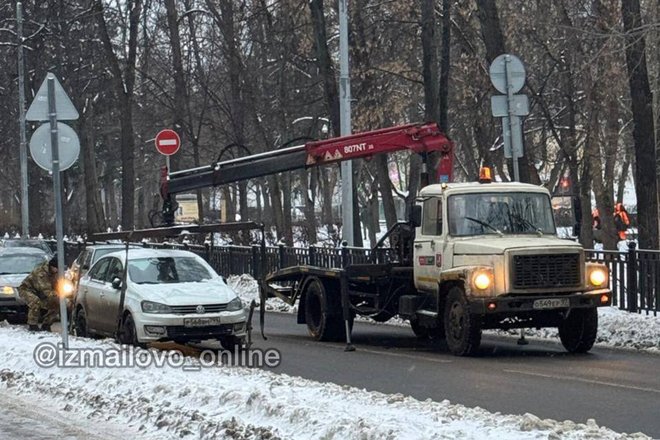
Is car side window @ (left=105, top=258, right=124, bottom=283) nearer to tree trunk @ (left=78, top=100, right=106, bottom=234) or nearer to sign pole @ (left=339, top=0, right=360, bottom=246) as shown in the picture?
sign pole @ (left=339, top=0, right=360, bottom=246)

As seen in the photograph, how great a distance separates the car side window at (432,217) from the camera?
632 inches

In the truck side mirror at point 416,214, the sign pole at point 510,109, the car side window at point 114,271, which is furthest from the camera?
the sign pole at point 510,109

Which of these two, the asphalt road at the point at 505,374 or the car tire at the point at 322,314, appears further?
the car tire at the point at 322,314

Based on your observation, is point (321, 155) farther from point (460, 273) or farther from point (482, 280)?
point (482, 280)

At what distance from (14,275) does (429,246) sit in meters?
10.0

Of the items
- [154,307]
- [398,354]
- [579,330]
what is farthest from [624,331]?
[154,307]

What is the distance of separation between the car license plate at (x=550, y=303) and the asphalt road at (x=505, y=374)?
714 mm

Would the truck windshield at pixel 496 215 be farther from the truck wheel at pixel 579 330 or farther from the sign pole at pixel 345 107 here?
the sign pole at pixel 345 107

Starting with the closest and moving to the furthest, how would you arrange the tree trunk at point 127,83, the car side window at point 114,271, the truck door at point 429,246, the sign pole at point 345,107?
1. the truck door at point 429,246
2. the car side window at point 114,271
3. the sign pole at point 345,107
4. the tree trunk at point 127,83

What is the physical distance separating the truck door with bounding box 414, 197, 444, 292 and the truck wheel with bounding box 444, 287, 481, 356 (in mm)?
530

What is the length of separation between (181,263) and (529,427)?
963cm

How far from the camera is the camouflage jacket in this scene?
1852 cm

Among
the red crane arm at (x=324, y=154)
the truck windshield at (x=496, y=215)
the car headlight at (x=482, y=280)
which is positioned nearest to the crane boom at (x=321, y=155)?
the red crane arm at (x=324, y=154)

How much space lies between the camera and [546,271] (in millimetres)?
14906
